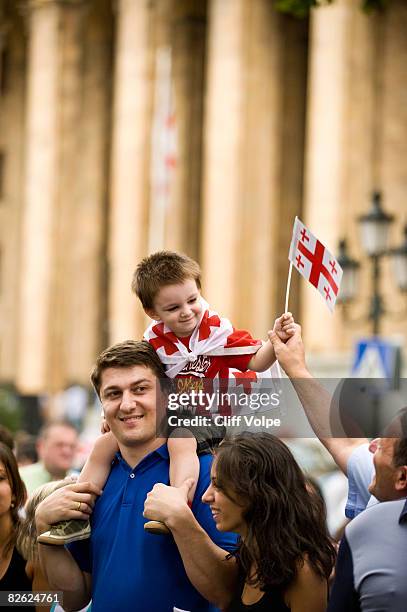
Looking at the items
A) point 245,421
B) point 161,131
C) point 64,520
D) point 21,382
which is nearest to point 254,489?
point 245,421

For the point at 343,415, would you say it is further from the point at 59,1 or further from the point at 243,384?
the point at 59,1

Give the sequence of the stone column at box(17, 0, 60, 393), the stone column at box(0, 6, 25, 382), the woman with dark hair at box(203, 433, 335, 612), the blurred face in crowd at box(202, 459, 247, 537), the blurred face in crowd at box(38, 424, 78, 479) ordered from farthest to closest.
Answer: the stone column at box(0, 6, 25, 382) < the stone column at box(17, 0, 60, 393) < the blurred face in crowd at box(38, 424, 78, 479) < the blurred face in crowd at box(202, 459, 247, 537) < the woman with dark hair at box(203, 433, 335, 612)

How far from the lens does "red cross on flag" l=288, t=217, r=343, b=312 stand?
6418 millimetres

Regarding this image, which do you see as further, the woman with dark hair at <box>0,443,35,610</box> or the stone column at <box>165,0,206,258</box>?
the stone column at <box>165,0,206,258</box>

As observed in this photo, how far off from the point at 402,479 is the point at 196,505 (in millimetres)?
1100

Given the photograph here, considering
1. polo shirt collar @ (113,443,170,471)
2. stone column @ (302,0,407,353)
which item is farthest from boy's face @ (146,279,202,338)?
stone column @ (302,0,407,353)

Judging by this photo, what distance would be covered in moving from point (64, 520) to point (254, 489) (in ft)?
2.87

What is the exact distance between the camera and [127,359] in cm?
627

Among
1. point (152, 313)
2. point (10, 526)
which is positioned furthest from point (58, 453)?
point (152, 313)

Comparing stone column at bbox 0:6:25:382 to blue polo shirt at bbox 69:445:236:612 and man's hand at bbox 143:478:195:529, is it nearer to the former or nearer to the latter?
blue polo shirt at bbox 69:445:236:612

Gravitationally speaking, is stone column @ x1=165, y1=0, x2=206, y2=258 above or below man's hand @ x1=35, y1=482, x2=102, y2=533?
above

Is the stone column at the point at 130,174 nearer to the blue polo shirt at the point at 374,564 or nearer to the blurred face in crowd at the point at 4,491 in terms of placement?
the blurred face in crowd at the point at 4,491

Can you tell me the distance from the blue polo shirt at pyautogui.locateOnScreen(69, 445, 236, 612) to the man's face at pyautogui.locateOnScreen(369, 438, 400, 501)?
888mm

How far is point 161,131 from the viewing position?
111ft
